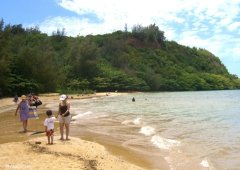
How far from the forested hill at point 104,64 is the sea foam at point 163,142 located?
113ft

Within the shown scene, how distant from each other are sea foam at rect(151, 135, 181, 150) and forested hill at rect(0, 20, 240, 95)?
34.5 m

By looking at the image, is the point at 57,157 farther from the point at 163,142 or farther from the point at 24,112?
the point at 24,112

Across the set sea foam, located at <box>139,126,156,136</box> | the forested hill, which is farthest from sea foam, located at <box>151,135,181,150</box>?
the forested hill

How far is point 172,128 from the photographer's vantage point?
21625 millimetres

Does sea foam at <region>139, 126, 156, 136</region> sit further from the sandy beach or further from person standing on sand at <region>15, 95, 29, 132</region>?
person standing on sand at <region>15, 95, 29, 132</region>

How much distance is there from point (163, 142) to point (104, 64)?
95.5 meters

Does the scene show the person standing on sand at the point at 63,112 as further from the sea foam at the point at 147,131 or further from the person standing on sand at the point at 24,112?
the sea foam at the point at 147,131

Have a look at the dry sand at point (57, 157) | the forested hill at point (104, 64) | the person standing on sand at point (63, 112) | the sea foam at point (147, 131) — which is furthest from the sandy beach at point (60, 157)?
the forested hill at point (104, 64)

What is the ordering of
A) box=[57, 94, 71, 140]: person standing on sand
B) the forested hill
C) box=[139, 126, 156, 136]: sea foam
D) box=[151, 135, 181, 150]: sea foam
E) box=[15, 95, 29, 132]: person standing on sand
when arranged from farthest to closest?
the forested hill
box=[139, 126, 156, 136]: sea foam
box=[15, 95, 29, 132]: person standing on sand
box=[151, 135, 181, 150]: sea foam
box=[57, 94, 71, 140]: person standing on sand

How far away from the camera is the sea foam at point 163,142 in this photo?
50.9 feet

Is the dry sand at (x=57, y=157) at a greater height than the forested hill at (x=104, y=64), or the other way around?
the forested hill at (x=104, y=64)

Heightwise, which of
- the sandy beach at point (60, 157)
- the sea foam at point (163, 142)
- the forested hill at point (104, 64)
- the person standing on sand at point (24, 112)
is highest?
the forested hill at point (104, 64)

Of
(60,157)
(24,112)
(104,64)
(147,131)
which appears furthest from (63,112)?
(104,64)

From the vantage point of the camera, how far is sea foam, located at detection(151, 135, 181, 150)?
15512 millimetres
